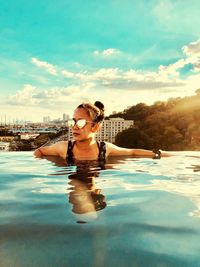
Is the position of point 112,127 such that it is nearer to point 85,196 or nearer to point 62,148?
point 62,148

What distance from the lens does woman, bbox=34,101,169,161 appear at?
703 cm

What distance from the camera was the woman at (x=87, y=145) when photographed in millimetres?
7031

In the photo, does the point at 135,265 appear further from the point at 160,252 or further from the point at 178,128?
the point at 178,128

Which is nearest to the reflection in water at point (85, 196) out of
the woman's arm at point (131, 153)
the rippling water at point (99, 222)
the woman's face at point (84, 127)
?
the rippling water at point (99, 222)

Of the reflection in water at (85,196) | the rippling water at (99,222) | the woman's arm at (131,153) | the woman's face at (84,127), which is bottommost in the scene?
the rippling water at (99,222)

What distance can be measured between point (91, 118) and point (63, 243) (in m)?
4.78

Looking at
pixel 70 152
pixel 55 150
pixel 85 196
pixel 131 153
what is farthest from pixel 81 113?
pixel 85 196

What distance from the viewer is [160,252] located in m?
2.24

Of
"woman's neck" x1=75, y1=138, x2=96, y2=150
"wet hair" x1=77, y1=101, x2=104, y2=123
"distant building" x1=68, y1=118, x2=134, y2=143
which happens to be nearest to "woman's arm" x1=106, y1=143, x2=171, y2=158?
"woman's neck" x1=75, y1=138, x2=96, y2=150

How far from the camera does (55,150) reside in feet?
27.3

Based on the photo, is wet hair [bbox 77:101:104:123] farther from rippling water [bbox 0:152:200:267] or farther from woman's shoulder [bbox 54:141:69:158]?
rippling water [bbox 0:152:200:267]

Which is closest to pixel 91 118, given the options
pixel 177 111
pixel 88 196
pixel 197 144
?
pixel 88 196

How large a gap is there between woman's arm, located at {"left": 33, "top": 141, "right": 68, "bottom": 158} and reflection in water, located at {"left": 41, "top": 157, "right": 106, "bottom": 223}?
703mm

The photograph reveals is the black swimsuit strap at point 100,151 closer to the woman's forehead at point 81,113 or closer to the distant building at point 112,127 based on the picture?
the woman's forehead at point 81,113
